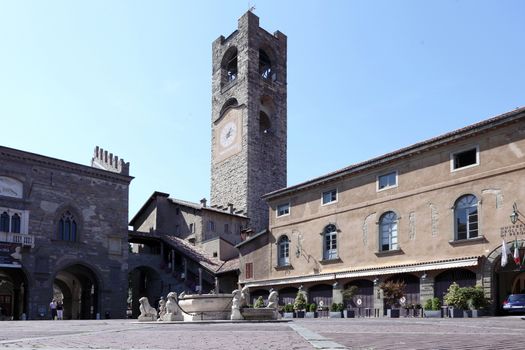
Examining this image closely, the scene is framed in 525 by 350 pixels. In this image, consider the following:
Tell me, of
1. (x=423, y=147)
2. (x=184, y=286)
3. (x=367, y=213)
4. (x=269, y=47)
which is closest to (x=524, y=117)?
(x=423, y=147)

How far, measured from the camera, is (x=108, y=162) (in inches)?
1919

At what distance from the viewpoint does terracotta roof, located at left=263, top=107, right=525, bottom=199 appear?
25203 millimetres

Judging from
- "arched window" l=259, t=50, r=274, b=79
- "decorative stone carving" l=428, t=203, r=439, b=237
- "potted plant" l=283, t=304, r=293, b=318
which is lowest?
"potted plant" l=283, t=304, r=293, b=318

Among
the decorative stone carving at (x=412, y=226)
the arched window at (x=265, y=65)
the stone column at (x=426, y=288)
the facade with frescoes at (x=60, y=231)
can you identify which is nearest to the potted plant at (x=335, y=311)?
the stone column at (x=426, y=288)

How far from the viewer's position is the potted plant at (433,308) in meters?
24.6

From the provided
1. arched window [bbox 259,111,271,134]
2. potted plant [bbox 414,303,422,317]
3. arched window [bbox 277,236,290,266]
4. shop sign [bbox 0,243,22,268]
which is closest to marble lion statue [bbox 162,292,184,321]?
potted plant [bbox 414,303,422,317]

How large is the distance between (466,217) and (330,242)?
916 centimetres

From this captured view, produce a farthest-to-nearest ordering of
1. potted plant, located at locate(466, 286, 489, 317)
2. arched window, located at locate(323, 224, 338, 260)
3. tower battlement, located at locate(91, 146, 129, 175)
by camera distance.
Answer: tower battlement, located at locate(91, 146, 129, 175) → arched window, located at locate(323, 224, 338, 260) → potted plant, located at locate(466, 286, 489, 317)

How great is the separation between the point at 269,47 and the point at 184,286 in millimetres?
29704

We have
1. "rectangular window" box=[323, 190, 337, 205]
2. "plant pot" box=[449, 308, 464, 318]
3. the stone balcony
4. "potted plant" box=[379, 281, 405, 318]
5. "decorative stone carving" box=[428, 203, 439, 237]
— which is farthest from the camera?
the stone balcony

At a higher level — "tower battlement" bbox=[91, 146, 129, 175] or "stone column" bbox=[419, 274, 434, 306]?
"tower battlement" bbox=[91, 146, 129, 175]

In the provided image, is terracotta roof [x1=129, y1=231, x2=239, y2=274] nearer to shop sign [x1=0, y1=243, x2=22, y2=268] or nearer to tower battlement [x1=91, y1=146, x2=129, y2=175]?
tower battlement [x1=91, y1=146, x2=129, y2=175]

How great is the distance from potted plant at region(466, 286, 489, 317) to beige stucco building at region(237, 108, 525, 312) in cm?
55

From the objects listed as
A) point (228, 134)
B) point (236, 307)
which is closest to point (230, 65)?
point (228, 134)
